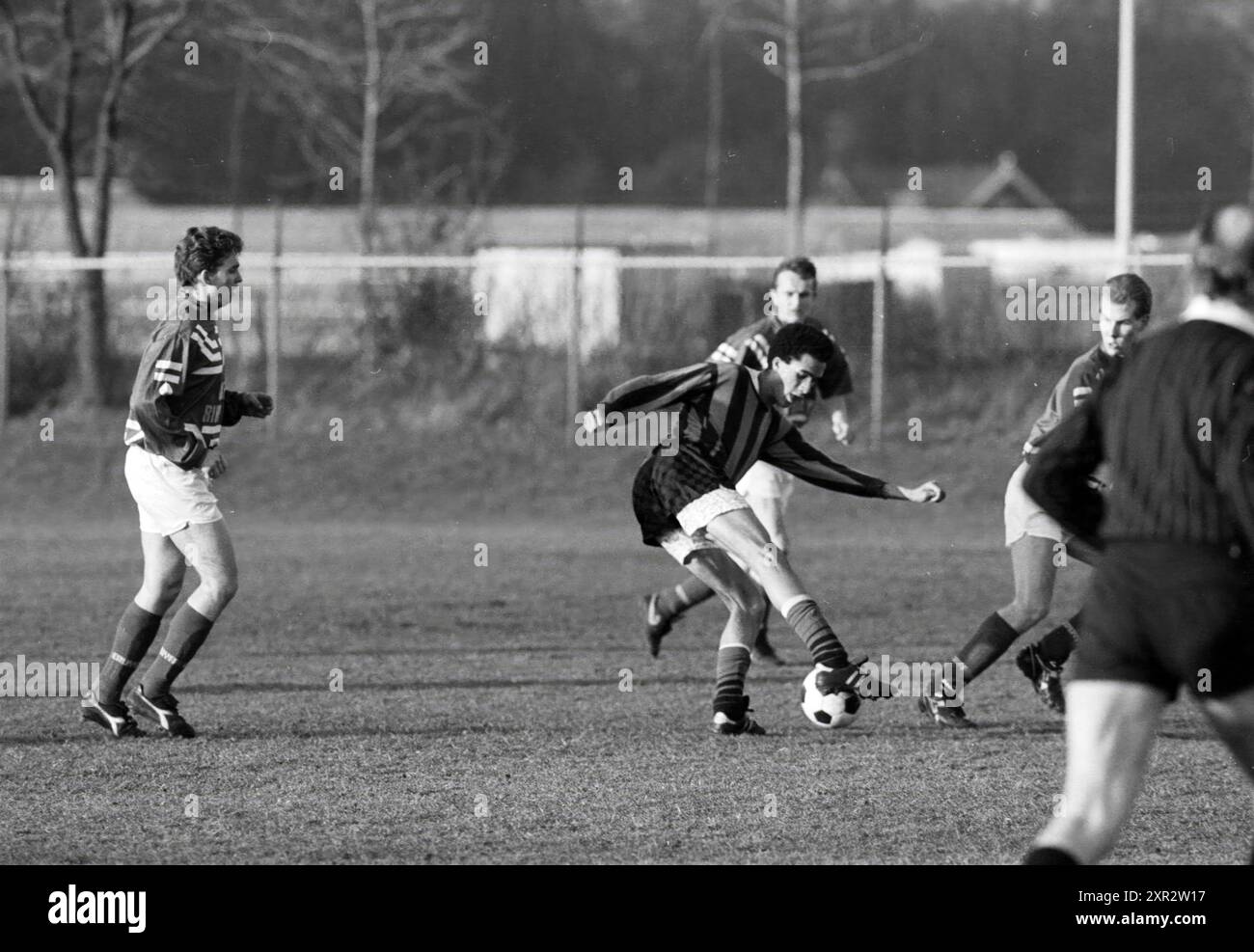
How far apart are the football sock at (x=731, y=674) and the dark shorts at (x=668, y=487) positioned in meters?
0.55

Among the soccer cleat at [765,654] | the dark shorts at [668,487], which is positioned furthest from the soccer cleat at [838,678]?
the soccer cleat at [765,654]

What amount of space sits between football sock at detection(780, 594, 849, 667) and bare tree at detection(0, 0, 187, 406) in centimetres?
1614

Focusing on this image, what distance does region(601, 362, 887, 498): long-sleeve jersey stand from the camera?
7.71 meters

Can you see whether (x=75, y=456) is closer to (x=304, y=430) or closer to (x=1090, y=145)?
(x=304, y=430)

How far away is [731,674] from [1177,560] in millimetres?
3947

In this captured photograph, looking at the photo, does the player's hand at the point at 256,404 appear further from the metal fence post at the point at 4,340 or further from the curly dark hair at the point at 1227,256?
the metal fence post at the point at 4,340

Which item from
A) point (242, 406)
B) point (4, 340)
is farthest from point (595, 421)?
point (4, 340)

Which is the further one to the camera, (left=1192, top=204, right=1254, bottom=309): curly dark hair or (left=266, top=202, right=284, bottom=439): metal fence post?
(left=266, top=202, right=284, bottom=439): metal fence post

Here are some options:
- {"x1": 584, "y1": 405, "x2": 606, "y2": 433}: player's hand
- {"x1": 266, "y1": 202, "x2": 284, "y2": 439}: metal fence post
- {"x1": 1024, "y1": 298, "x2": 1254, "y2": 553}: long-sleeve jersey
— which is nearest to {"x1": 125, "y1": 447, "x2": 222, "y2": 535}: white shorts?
{"x1": 584, "y1": 405, "x2": 606, "y2": 433}: player's hand

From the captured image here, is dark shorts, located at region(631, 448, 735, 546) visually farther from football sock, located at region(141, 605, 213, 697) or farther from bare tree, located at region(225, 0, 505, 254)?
bare tree, located at region(225, 0, 505, 254)

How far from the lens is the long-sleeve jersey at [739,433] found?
25.3 ft

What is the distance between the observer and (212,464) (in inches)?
308

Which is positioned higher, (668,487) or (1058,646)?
(668,487)

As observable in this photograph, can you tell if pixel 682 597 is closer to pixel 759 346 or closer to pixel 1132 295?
pixel 759 346
